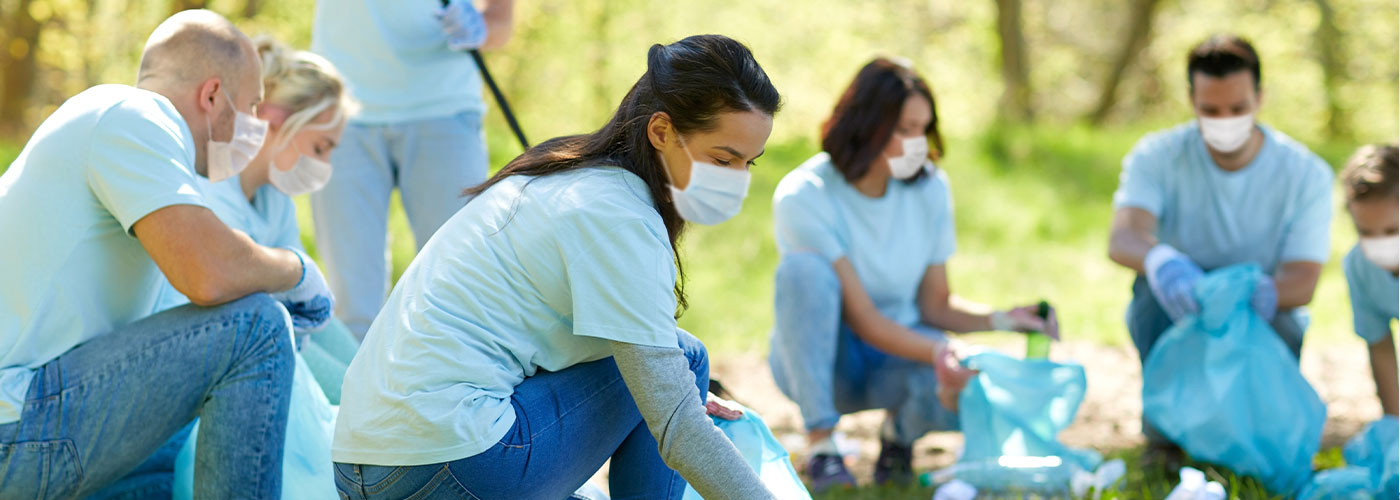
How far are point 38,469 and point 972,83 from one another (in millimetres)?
14017

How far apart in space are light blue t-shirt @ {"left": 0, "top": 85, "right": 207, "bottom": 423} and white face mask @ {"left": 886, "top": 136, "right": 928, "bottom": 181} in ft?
5.70

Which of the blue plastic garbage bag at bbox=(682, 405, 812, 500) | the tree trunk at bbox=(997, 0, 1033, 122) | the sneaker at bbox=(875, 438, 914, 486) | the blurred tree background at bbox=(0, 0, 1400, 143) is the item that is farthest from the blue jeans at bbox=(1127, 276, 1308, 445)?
the tree trunk at bbox=(997, 0, 1033, 122)

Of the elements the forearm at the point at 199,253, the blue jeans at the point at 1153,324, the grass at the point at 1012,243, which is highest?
the forearm at the point at 199,253

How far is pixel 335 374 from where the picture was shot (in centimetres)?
272

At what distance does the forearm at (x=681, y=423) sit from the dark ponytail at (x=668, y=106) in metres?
0.17

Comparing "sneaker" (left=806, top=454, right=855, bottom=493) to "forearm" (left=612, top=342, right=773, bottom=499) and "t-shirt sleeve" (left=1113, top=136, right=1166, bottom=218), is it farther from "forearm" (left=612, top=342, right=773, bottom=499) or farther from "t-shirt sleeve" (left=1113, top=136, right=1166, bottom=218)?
"forearm" (left=612, top=342, right=773, bottom=499)

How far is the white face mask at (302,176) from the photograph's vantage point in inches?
110

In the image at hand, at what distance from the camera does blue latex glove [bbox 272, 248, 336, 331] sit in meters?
2.35

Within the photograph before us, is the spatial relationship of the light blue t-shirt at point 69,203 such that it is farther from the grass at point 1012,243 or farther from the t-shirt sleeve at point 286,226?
the grass at point 1012,243

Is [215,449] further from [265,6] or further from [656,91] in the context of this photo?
[265,6]

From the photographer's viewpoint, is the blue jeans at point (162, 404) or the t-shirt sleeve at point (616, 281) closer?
the t-shirt sleeve at point (616, 281)

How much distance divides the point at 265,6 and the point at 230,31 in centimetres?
772

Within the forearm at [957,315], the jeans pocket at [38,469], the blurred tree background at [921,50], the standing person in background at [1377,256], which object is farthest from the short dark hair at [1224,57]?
the blurred tree background at [921,50]

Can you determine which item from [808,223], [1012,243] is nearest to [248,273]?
[808,223]
